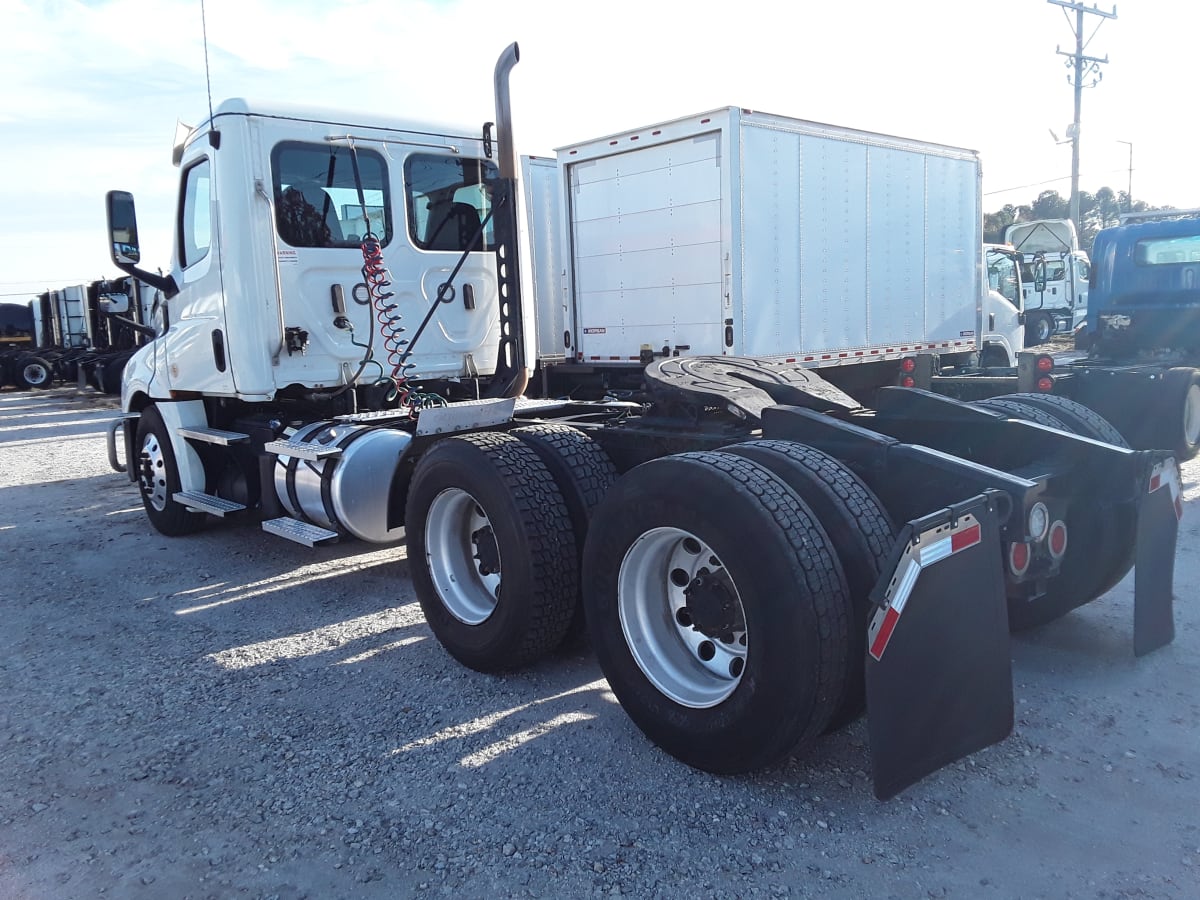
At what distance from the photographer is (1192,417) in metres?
8.94

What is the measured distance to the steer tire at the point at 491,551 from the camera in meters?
4.11

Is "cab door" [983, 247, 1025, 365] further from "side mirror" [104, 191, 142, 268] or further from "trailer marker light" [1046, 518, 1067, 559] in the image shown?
"side mirror" [104, 191, 142, 268]

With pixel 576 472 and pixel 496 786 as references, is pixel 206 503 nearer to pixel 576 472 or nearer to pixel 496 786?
pixel 576 472

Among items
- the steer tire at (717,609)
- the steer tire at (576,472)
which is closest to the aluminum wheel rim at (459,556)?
the steer tire at (576,472)

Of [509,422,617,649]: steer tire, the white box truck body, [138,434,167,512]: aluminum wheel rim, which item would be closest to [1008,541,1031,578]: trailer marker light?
[509,422,617,649]: steer tire

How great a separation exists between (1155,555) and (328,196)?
544cm

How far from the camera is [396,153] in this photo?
670cm

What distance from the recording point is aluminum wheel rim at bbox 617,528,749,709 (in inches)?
135

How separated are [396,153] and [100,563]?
3823mm

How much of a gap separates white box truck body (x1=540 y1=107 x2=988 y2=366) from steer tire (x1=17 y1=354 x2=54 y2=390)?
27.6m

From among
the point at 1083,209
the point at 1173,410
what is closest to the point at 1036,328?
the point at 1173,410

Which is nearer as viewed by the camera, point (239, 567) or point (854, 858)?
point (854, 858)

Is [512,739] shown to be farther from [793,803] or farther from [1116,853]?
[1116,853]

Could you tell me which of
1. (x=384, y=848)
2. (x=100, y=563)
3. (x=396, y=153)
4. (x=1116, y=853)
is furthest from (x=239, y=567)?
(x=1116, y=853)
